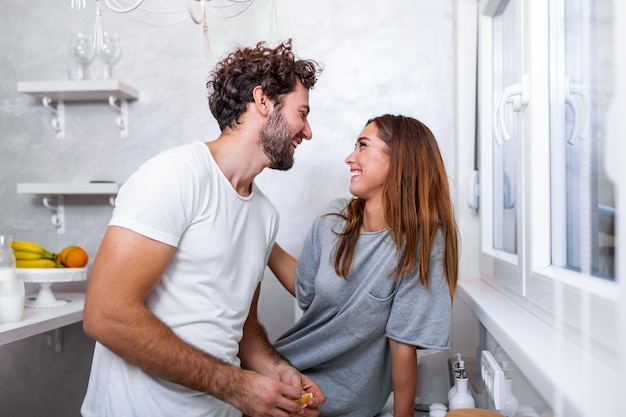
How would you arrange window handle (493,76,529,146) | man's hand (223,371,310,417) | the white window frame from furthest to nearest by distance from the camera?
window handle (493,76,529,146) → man's hand (223,371,310,417) → the white window frame

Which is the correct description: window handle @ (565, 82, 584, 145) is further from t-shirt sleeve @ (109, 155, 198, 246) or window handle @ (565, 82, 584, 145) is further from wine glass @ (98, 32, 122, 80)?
wine glass @ (98, 32, 122, 80)

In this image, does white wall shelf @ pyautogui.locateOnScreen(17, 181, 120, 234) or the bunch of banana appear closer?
the bunch of banana

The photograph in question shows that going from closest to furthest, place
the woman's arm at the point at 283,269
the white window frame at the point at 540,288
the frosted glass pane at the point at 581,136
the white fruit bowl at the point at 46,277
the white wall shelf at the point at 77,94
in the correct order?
the white window frame at the point at 540,288 → the frosted glass pane at the point at 581,136 → the woman's arm at the point at 283,269 → the white fruit bowl at the point at 46,277 → the white wall shelf at the point at 77,94

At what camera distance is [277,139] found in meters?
1.45

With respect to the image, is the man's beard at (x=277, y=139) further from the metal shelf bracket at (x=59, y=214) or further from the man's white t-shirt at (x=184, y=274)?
the metal shelf bracket at (x=59, y=214)

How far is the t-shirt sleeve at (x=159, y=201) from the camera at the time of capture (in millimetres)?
1111

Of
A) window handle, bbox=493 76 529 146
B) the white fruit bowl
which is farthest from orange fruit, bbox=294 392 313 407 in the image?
the white fruit bowl

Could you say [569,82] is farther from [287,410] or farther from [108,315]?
[108,315]

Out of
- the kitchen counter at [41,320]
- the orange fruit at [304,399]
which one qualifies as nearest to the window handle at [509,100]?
the orange fruit at [304,399]

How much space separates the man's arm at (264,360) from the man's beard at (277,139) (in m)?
0.40

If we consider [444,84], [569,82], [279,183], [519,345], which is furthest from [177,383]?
[444,84]

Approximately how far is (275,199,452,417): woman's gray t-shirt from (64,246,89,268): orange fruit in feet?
2.71

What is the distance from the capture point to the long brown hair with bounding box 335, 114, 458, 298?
1501 mm

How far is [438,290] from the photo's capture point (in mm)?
1485
